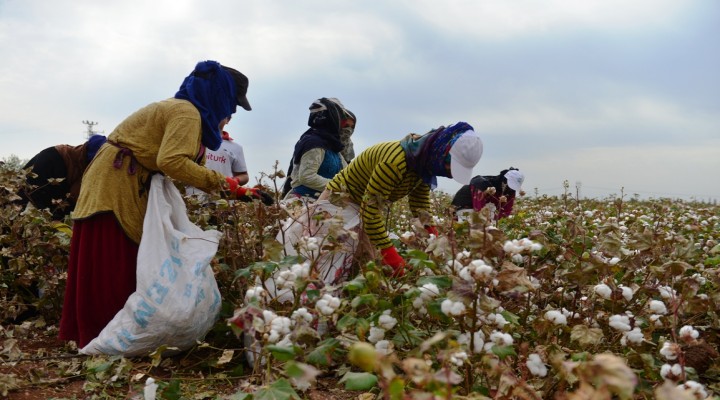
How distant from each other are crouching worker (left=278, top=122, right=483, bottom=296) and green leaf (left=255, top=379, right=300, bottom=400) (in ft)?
3.18

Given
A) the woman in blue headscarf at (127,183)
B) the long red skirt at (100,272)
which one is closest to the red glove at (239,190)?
the woman in blue headscarf at (127,183)

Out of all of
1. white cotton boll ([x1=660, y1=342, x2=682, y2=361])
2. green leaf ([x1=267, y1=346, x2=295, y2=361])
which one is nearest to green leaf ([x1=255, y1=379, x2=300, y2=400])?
green leaf ([x1=267, y1=346, x2=295, y2=361])

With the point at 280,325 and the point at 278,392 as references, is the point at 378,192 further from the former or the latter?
the point at 278,392

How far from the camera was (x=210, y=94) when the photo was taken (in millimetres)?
2592

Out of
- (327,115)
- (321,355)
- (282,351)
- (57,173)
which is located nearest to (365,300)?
(321,355)

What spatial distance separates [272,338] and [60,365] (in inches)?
60.3

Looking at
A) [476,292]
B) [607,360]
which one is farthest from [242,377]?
[607,360]

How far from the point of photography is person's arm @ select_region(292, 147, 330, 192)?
3.77 meters

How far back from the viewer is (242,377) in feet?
7.75

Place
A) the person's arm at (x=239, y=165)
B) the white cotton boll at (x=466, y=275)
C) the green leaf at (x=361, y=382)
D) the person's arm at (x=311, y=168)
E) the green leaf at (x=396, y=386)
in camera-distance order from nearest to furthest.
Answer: the green leaf at (x=396, y=386)
the green leaf at (x=361, y=382)
the white cotton boll at (x=466, y=275)
the person's arm at (x=311, y=168)
the person's arm at (x=239, y=165)

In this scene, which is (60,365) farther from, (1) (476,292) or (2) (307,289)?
(1) (476,292)

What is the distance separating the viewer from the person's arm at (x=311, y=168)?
12.4 feet

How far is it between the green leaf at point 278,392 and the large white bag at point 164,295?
1107mm

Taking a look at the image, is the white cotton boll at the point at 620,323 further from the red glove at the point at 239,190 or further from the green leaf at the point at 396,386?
the red glove at the point at 239,190
